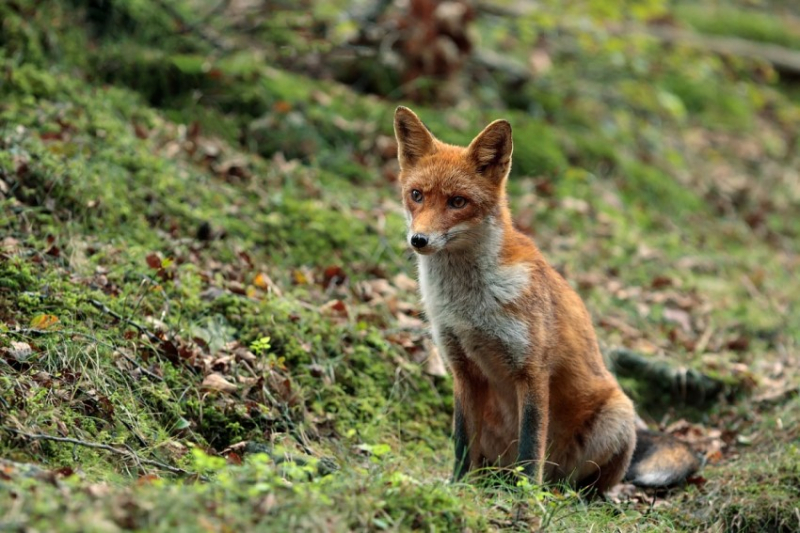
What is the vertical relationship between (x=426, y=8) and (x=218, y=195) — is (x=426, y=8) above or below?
above

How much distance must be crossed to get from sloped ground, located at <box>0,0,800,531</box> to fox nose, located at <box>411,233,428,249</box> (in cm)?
130

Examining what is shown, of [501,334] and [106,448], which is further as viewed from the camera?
[501,334]

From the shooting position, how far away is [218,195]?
8109 mm

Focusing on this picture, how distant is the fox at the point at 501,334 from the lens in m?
5.57

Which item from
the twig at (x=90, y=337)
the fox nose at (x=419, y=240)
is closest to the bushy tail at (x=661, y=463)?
the fox nose at (x=419, y=240)

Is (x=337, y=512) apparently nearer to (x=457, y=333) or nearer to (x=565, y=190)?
(x=457, y=333)

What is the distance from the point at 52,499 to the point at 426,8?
9.56 metres

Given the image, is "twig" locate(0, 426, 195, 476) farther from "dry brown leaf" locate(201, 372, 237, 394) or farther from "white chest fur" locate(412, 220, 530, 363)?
"white chest fur" locate(412, 220, 530, 363)

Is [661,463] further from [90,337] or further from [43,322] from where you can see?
[43,322]

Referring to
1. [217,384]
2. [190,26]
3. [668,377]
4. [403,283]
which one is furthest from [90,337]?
[190,26]

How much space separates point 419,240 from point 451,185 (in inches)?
21.6

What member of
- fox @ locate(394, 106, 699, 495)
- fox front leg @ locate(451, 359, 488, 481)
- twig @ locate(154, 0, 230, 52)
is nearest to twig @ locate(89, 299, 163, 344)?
fox @ locate(394, 106, 699, 495)

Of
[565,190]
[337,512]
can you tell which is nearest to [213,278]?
[337,512]

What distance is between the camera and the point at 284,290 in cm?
745
